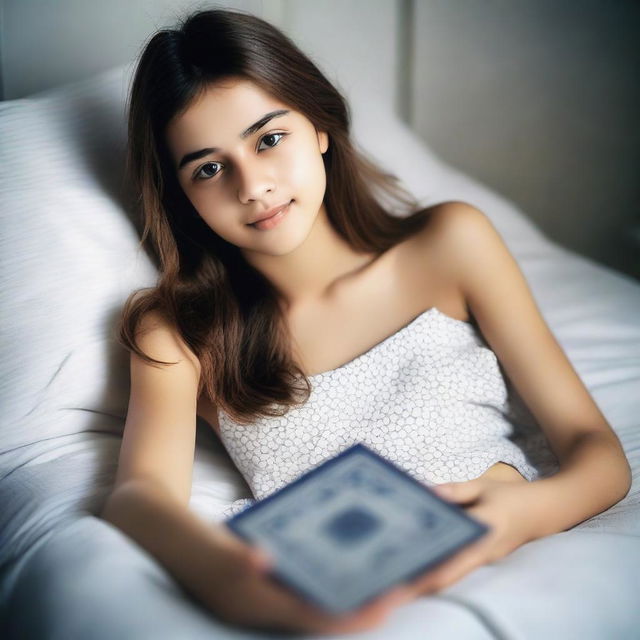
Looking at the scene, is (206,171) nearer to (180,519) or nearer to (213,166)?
(213,166)

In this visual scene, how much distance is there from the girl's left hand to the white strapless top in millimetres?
148

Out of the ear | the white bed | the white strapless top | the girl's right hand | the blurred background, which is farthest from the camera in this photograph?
the blurred background

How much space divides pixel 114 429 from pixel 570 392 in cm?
72

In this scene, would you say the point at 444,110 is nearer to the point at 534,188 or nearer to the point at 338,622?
the point at 534,188

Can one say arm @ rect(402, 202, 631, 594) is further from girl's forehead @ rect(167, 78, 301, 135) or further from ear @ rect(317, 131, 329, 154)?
girl's forehead @ rect(167, 78, 301, 135)

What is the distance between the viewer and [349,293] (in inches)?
43.8

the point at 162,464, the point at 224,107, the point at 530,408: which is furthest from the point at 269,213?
the point at 530,408

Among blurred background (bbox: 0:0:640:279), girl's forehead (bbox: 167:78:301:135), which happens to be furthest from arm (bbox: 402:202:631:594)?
blurred background (bbox: 0:0:640:279)

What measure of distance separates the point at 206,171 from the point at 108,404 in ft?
1.35

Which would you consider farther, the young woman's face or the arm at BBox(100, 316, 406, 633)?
the young woman's face

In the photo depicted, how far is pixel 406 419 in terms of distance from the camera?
0.98 metres

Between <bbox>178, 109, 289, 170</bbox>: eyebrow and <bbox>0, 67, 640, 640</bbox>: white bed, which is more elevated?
<bbox>178, 109, 289, 170</bbox>: eyebrow

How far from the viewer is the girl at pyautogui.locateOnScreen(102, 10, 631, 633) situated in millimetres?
947

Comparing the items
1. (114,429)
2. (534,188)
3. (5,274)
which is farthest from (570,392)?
(534,188)
